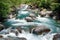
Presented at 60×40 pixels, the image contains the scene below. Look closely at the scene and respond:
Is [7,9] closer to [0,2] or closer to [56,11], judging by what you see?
[0,2]

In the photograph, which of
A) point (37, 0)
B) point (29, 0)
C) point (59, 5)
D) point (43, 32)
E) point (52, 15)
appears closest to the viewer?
point (43, 32)

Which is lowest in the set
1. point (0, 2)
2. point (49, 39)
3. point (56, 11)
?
point (49, 39)

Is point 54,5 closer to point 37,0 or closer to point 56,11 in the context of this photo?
point 56,11

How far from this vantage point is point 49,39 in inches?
513

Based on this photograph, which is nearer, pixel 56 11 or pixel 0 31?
pixel 0 31

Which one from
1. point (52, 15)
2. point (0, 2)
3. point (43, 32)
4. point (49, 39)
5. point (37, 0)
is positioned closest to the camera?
point (49, 39)

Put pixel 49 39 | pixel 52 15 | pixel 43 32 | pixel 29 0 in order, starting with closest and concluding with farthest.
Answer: pixel 49 39 → pixel 43 32 → pixel 52 15 → pixel 29 0

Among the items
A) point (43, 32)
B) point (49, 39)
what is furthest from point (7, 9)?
point (49, 39)

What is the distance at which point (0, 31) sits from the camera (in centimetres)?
1488

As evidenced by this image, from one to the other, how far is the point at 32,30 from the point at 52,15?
6894 millimetres

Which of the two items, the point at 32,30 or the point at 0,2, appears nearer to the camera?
the point at 32,30

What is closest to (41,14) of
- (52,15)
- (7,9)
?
(52,15)

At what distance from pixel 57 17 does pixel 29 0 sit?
13797 millimetres

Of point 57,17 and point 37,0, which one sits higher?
point 37,0
